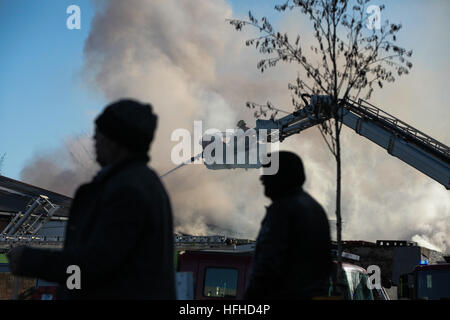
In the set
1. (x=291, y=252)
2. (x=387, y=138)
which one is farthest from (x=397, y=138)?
(x=291, y=252)

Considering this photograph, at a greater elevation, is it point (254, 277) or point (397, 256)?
point (397, 256)

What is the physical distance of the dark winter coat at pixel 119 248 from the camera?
2170 millimetres

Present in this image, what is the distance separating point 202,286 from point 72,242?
6953 mm

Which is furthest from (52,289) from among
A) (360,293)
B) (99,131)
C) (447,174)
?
(447,174)

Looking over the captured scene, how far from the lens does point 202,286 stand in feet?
29.9

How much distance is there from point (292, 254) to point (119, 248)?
1.62 m

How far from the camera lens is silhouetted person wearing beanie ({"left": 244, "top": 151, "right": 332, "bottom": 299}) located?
3.47m

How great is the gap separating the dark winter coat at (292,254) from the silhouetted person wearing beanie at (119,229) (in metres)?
1.18

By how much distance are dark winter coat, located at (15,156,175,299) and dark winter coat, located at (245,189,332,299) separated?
3.97 feet

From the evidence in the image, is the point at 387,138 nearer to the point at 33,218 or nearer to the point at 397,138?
the point at 397,138

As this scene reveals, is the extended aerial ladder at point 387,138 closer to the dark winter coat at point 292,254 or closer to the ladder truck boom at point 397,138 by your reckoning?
the ladder truck boom at point 397,138

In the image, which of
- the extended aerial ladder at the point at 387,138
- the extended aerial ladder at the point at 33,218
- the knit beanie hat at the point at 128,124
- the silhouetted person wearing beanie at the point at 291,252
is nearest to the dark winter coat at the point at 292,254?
the silhouetted person wearing beanie at the point at 291,252

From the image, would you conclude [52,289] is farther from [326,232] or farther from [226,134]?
[226,134]

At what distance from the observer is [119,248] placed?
7.08ft
